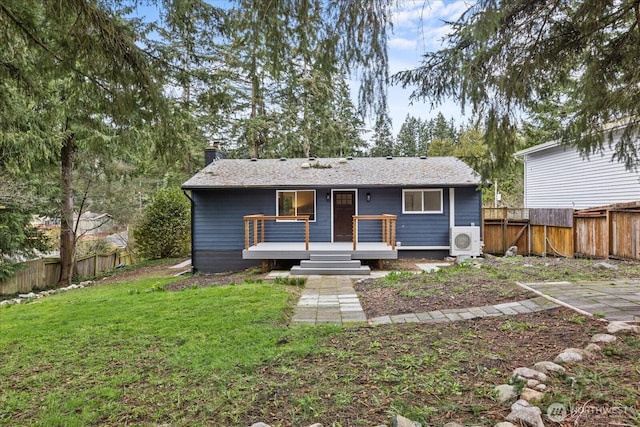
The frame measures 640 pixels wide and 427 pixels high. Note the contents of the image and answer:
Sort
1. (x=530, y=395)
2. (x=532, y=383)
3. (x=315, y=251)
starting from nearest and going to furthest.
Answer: (x=530, y=395) → (x=532, y=383) → (x=315, y=251)

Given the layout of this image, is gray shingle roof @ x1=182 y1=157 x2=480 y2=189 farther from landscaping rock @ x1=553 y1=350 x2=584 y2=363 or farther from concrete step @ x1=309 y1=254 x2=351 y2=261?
landscaping rock @ x1=553 y1=350 x2=584 y2=363

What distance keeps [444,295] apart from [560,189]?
10435 millimetres

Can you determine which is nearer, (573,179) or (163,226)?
(573,179)

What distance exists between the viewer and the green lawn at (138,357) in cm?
253

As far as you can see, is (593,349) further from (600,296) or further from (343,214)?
(343,214)

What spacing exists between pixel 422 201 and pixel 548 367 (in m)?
8.63

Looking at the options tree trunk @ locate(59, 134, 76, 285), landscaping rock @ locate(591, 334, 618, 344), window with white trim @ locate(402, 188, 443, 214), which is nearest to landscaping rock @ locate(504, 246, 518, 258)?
window with white trim @ locate(402, 188, 443, 214)

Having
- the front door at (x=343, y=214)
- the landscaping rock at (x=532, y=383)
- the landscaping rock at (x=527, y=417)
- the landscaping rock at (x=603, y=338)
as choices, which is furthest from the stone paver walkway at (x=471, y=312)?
the front door at (x=343, y=214)

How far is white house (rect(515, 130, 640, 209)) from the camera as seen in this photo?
408 inches

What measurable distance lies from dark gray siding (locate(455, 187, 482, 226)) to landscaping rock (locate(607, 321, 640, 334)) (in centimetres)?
764

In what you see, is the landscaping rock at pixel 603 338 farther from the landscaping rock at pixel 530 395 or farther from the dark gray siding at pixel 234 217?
the dark gray siding at pixel 234 217

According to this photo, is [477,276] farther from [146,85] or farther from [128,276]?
[128,276]

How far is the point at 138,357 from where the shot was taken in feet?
11.4

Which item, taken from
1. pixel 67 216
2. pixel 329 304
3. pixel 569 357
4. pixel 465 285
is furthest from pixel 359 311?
pixel 67 216
